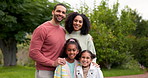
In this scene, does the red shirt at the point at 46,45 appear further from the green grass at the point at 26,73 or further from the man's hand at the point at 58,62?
the green grass at the point at 26,73

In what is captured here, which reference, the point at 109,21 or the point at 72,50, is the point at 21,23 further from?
the point at 72,50

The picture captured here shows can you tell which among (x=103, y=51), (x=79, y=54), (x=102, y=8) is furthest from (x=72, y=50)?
(x=102, y=8)

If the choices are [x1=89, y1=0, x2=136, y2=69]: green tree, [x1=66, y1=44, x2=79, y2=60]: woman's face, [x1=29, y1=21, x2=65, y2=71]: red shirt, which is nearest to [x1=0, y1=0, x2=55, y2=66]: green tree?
[x1=89, y1=0, x2=136, y2=69]: green tree

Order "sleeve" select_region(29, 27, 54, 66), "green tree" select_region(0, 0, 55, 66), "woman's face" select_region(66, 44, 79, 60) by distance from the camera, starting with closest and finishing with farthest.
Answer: "sleeve" select_region(29, 27, 54, 66) → "woman's face" select_region(66, 44, 79, 60) → "green tree" select_region(0, 0, 55, 66)

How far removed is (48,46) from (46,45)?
3 centimetres

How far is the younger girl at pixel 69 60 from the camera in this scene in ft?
8.53

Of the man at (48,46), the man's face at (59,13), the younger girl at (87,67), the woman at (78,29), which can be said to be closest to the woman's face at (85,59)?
the younger girl at (87,67)

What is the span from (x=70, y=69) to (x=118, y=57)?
10.3 metres

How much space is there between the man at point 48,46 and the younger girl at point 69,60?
7 cm

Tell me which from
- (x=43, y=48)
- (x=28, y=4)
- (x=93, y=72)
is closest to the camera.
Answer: (x=43, y=48)

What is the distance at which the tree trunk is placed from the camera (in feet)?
45.2

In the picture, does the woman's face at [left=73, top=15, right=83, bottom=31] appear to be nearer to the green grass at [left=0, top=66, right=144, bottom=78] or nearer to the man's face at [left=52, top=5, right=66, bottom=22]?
the man's face at [left=52, top=5, right=66, bottom=22]

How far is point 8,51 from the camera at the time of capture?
45.4 feet

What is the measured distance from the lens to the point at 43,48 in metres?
2.60
